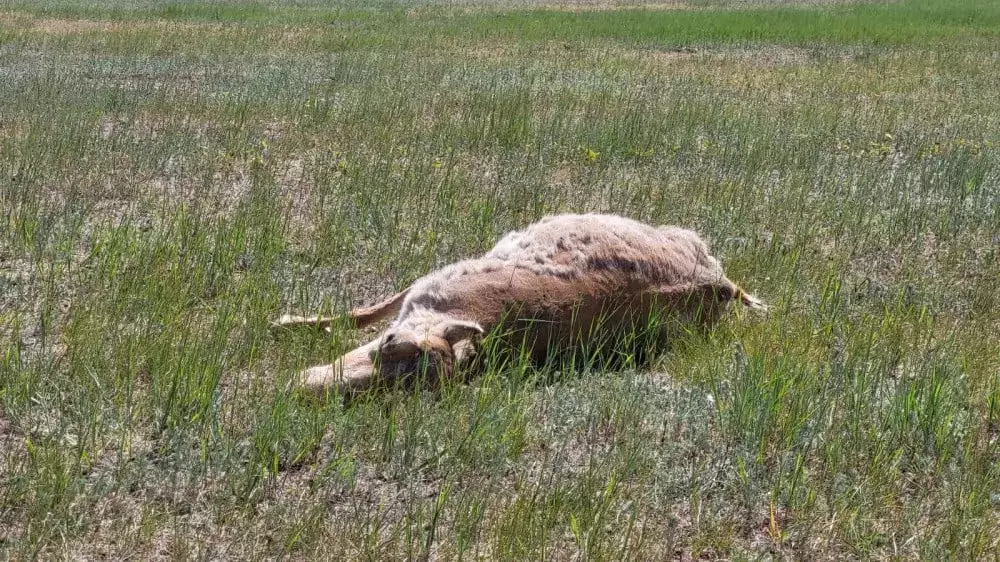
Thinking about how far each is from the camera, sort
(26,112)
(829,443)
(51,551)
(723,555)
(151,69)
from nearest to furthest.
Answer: (51,551)
(723,555)
(829,443)
(26,112)
(151,69)

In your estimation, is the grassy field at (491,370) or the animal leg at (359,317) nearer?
the grassy field at (491,370)

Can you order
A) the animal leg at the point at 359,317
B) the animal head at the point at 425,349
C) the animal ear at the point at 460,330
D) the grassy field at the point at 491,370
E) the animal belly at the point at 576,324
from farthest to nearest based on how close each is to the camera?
the animal leg at the point at 359,317 → the animal belly at the point at 576,324 → the animal ear at the point at 460,330 → the animal head at the point at 425,349 → the grassy field at the point at 491,370

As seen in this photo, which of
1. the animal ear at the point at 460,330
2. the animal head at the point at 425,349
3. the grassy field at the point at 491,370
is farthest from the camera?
the animal ear at the point at 460,330

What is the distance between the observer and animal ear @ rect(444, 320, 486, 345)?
4.47 m

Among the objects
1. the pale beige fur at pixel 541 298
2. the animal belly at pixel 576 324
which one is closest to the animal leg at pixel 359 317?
the pale beige fur at pixel 541 298

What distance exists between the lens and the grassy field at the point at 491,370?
3.67 meters

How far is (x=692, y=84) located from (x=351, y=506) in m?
12.6

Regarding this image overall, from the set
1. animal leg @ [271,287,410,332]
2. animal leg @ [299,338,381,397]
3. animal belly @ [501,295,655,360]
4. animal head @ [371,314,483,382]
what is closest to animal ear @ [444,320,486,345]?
animal head @ [371,314,483,382]

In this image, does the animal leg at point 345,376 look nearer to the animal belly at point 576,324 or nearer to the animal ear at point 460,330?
the animal ear at point 460,330

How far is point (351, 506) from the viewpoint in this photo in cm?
376

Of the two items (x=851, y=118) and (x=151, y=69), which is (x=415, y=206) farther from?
(x=151, y=69)

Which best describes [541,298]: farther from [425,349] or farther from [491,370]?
[425,349]

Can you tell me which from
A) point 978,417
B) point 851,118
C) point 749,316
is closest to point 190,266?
point 749,316

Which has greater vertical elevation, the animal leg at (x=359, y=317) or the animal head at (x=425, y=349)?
the animal head at (x=425, y=349)
